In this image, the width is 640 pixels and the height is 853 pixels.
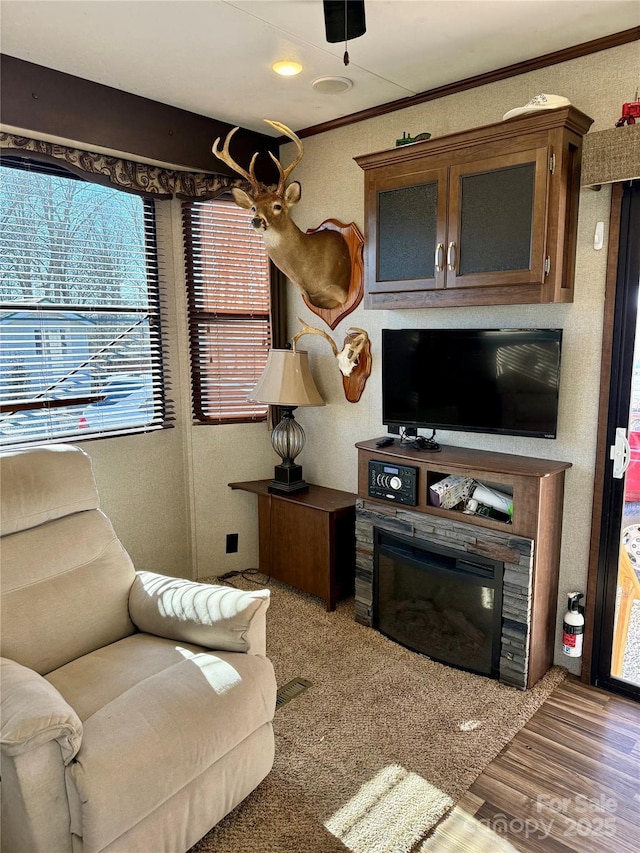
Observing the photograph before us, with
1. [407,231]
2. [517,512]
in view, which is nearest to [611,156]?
[407,231]

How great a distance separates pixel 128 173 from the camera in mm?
3076

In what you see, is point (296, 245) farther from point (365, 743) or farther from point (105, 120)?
point (365, 743)

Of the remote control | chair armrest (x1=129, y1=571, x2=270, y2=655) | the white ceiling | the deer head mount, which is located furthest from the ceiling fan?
chair armrest (x1=129, y1=571, x2=270, y2=655)

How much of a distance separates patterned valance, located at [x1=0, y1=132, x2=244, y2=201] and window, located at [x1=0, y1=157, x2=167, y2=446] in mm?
96

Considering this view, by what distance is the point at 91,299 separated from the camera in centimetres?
310

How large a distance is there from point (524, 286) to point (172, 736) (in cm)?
205

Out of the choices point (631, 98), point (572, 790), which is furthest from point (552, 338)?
point (572, 790)

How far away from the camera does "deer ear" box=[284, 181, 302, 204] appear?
3035 millimetres

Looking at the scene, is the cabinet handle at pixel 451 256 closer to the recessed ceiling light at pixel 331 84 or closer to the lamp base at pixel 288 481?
the recessed ceiling light at pixel 331 84

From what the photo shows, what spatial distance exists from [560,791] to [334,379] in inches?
90.8

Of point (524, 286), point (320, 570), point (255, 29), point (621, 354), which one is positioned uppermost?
point (255, 29)

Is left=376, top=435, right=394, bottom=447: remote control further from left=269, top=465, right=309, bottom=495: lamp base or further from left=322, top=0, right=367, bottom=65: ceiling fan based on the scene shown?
left=322, top=0, right=367, bottom=65: ceiling fan

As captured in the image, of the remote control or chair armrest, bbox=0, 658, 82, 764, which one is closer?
chair armrest, bbox=0, 658, 82, 764

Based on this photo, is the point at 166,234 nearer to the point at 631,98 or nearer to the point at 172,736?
the point at 631,98
